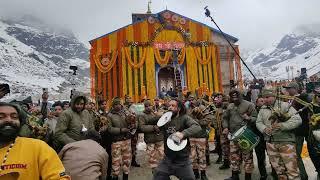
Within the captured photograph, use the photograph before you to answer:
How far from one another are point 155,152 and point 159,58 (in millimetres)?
15778

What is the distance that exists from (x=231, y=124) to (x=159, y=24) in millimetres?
17732

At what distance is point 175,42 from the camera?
77.6 feet

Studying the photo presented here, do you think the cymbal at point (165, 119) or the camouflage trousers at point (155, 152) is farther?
the camouflage trousers at point (155, 152)

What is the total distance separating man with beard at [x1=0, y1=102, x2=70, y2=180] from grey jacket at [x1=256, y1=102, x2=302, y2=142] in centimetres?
409

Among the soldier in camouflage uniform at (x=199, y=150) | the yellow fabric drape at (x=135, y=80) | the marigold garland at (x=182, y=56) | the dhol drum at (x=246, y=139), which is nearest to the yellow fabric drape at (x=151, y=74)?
the yellow fabric drape at (x=135, y=80)

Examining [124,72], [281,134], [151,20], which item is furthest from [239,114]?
[151,20]

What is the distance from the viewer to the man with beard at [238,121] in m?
6.74

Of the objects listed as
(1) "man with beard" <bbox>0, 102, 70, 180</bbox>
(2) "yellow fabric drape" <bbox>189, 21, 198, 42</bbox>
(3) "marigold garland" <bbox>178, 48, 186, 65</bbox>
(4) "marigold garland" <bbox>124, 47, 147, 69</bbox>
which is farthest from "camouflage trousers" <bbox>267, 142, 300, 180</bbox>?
(2) "yellow fabric drape" <bbox>189, 21, 198, 42</bbox>

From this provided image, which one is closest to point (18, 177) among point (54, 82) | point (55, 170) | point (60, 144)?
point (55, 170)

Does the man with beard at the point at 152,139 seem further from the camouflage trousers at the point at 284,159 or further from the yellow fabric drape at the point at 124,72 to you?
the yellow fabric drape at the point at 124,72

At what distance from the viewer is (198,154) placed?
7.60m

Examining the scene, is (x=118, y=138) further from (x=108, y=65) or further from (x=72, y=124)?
(x=108, y=65)

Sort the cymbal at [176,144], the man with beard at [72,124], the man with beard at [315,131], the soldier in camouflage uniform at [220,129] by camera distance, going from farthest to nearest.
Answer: the soldier in camouflage uniform at [220,129], the man with beard at [315,131], the man with beard at [72,124], the cymbal at [176,144]

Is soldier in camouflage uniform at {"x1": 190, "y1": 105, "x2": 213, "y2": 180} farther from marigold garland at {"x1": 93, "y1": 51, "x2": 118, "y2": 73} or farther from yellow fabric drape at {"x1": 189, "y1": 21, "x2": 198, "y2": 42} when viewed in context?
yellow fabric drape at {"x1": 189, "y1": 21, "x2": 198, "y2": 42}
